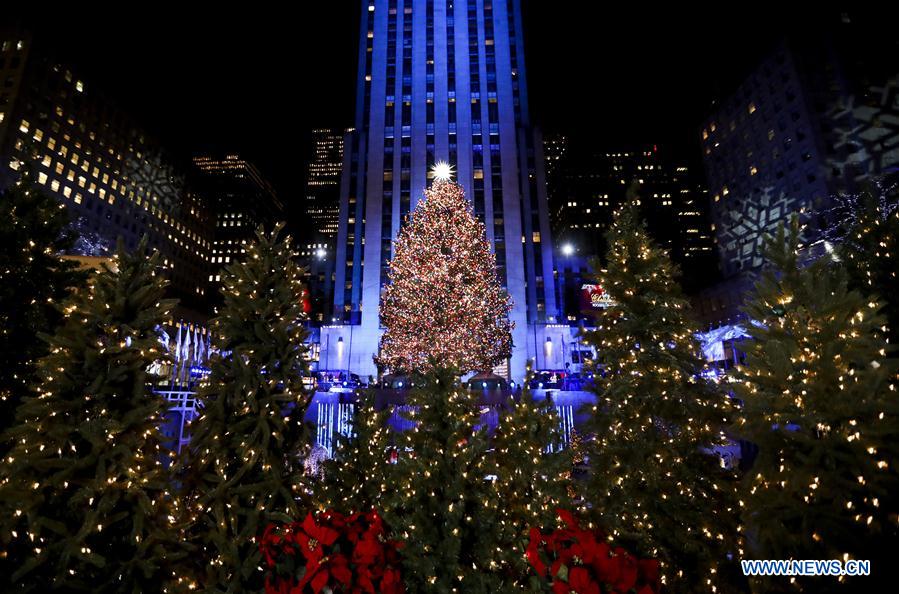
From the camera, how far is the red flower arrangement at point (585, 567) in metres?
2.78

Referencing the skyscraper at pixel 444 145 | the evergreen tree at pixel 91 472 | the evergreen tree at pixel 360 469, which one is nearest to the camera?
the evergreen tree at pixel 91 472

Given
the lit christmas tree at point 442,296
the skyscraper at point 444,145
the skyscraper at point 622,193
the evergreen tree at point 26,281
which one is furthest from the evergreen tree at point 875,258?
the skyscraper at point 622,193

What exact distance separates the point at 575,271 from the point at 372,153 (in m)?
47.4

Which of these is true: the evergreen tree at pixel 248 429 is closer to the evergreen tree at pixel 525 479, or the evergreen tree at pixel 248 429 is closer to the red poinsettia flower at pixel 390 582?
the red poinsettia flower at pixel 390 582

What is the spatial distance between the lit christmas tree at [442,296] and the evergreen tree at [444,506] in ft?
60.1

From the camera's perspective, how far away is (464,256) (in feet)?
80.2

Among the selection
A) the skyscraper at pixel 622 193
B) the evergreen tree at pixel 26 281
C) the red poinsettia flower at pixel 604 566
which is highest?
the skyscraper at pixel 622 193

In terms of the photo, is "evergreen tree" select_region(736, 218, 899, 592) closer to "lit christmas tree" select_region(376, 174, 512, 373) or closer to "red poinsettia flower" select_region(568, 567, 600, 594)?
"red poinsettia flower" select_region(568, 567, 600, 594)

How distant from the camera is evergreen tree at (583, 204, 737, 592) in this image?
17.1 ft

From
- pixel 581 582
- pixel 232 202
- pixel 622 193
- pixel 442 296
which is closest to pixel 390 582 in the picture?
pixel 581 582

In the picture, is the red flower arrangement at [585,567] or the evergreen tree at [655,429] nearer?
the red flower arrangement at [585,567]

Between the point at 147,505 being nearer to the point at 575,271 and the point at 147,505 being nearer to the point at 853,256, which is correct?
the point at 853,256

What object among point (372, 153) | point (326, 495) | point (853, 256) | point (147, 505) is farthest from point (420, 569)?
point (372, 153)

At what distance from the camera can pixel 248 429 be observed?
4.89 meters
